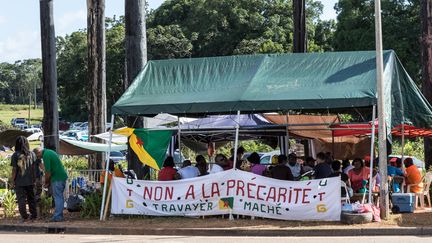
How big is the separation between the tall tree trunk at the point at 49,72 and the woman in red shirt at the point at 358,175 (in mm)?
7948

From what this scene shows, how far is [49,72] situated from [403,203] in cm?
993

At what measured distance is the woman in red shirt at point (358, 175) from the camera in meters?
15.1

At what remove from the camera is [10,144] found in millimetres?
25297

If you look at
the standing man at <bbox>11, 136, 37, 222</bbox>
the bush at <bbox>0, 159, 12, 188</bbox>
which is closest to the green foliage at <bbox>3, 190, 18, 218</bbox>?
the standing man at <bbox>11, 136, 37, 222</bbox>

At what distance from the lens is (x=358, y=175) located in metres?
15.2

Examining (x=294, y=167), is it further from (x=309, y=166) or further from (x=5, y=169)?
(x=5, y=169)

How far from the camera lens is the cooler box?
14.7 meters

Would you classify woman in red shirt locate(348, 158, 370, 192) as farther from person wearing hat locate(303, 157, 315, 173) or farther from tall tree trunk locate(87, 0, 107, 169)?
tall tree trunk locate(87, 0, 107, 169)

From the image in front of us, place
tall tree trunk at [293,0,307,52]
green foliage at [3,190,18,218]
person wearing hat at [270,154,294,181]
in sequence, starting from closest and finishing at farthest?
person wearing hat at [270,154,294,181]
green foliage at [3,190,18,218]
tall tree trunk at [293,0,307,52]

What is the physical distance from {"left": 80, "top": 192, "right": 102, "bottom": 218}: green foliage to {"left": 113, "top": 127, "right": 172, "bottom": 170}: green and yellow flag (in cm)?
162

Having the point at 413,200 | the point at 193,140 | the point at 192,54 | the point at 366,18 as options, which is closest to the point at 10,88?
the point at 192,54

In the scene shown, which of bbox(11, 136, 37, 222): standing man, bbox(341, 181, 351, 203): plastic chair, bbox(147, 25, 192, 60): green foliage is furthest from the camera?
bbox(147, 25, 192, 60): green foliage

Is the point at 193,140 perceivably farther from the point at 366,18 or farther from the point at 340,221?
the point at 366,18

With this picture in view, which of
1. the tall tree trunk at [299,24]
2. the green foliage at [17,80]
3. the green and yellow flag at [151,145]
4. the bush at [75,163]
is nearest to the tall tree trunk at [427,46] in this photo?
the tall tree trunk at [299,24]
